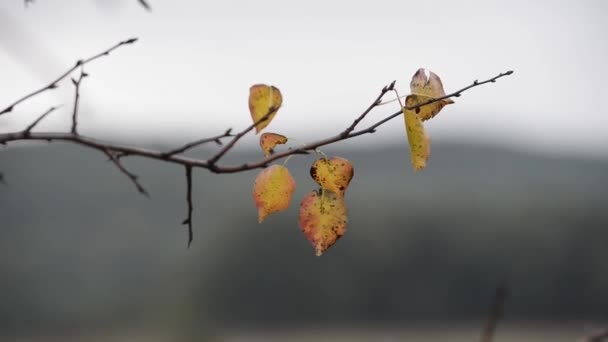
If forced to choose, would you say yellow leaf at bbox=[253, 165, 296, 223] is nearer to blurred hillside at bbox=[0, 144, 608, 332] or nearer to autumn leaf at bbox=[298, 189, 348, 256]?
autumn leaf at bbox=[298, 189, 348, 256]

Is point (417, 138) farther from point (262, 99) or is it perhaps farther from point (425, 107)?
point (262, 99)

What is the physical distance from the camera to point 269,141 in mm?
1136

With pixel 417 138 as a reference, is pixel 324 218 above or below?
below

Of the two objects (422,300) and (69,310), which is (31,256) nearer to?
(69,310)

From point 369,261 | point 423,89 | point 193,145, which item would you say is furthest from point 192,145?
point 369,261

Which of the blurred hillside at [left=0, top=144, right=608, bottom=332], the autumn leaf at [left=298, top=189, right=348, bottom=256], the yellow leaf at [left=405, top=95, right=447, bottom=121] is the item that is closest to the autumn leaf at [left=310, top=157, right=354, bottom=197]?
the autumn leaf at [left=298, top=189, right=348, bottom=256]

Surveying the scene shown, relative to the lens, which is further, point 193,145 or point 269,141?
point 269,141

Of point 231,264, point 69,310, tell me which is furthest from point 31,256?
point 231,264

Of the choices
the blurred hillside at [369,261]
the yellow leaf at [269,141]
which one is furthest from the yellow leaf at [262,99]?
the blurred hillside at [369,261]

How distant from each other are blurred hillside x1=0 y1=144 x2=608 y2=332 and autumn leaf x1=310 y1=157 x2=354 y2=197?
25.5m

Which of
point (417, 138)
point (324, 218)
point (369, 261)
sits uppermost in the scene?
point (417, 138)

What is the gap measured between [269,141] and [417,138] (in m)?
0.23

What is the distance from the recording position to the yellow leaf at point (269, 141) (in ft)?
3.71

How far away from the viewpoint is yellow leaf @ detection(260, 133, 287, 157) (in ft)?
3.71
